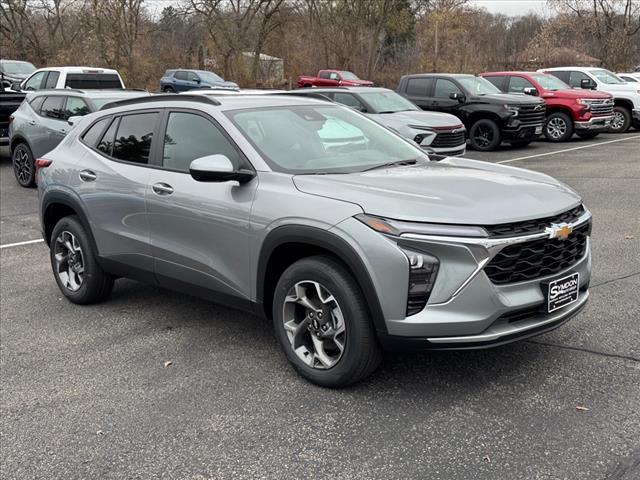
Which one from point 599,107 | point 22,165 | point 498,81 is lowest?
point 22,165

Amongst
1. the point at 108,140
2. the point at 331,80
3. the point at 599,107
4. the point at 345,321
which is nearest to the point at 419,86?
the point at 599,107

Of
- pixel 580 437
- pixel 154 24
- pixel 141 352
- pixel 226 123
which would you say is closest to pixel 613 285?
pixel 580 437

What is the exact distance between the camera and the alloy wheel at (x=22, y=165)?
A: 11852 millimetres

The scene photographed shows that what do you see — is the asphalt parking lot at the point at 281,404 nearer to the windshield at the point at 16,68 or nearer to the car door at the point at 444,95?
Result: the car door at the point at 444,95

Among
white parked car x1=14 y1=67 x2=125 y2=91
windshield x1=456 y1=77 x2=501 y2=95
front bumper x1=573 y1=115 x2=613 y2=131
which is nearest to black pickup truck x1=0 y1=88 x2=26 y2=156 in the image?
white parked car x1=14 y1=67 x2=125 y2=91

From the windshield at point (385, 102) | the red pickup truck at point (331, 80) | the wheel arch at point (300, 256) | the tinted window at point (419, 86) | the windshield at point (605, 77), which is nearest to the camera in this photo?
the wheel arch at point (300, 256)

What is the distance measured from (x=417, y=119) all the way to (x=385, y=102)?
1.09 meters

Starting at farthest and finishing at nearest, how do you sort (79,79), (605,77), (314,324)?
(605,77), (79,79), (314,324)

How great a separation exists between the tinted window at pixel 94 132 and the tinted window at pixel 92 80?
1044 cm

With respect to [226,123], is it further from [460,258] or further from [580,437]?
[580,437]

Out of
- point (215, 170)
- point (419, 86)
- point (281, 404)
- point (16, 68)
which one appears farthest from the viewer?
point (16, 68)

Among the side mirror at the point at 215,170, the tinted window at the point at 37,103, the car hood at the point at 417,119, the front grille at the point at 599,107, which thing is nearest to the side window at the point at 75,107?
the tinted window at the point at 37,103

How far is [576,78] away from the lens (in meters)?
20.0

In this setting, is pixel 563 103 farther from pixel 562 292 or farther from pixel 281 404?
pixel 281 404
